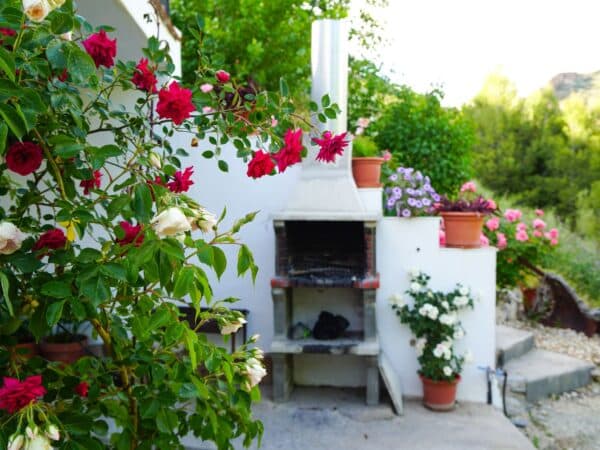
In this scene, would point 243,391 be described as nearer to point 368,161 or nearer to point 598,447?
point 368,161

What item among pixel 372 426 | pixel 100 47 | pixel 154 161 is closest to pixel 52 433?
pixel 154 161

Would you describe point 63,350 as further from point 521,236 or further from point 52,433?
point 521,236

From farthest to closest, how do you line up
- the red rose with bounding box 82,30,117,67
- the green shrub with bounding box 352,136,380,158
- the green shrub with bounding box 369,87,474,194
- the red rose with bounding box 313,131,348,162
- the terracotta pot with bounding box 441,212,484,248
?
the green shrub with bounding box 369,87,474,194 → the green shrub with bounding box 352,136,380,158 → the terracotta pot with bounding box 441,212,484,248 → the red rose with bounding box 313,131,348,162 → the red rose with bounding box 82,30,117,67

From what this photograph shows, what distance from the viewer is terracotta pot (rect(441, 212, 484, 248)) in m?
3.63

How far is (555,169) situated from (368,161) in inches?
392

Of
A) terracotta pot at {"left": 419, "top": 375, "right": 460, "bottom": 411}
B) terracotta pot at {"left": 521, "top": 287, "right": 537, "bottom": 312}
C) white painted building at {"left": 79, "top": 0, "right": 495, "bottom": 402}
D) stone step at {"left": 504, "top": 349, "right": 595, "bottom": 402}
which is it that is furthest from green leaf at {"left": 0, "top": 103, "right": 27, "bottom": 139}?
terracotta pot at {"left": 521, "top": 287, "right": 537, "bottom": 312}

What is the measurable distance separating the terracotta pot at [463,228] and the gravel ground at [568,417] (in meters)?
1.22

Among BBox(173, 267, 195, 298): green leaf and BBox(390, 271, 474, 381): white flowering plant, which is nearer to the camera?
BBox(173, 267, 195, 298): green leaf

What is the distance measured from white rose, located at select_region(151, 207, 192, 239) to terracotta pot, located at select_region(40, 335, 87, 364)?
95.8 inches

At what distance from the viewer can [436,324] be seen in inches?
137

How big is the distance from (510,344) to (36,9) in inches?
170

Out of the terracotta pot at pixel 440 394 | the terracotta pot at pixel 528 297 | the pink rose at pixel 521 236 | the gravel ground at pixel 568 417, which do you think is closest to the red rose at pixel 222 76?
the terracotta pot at pixel 440 394

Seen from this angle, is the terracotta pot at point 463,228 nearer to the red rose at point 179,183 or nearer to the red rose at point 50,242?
Result: the red rose at point 179,183

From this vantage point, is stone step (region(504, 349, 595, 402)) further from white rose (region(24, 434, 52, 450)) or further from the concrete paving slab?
white rose (region(24, 434, 52, 450))
